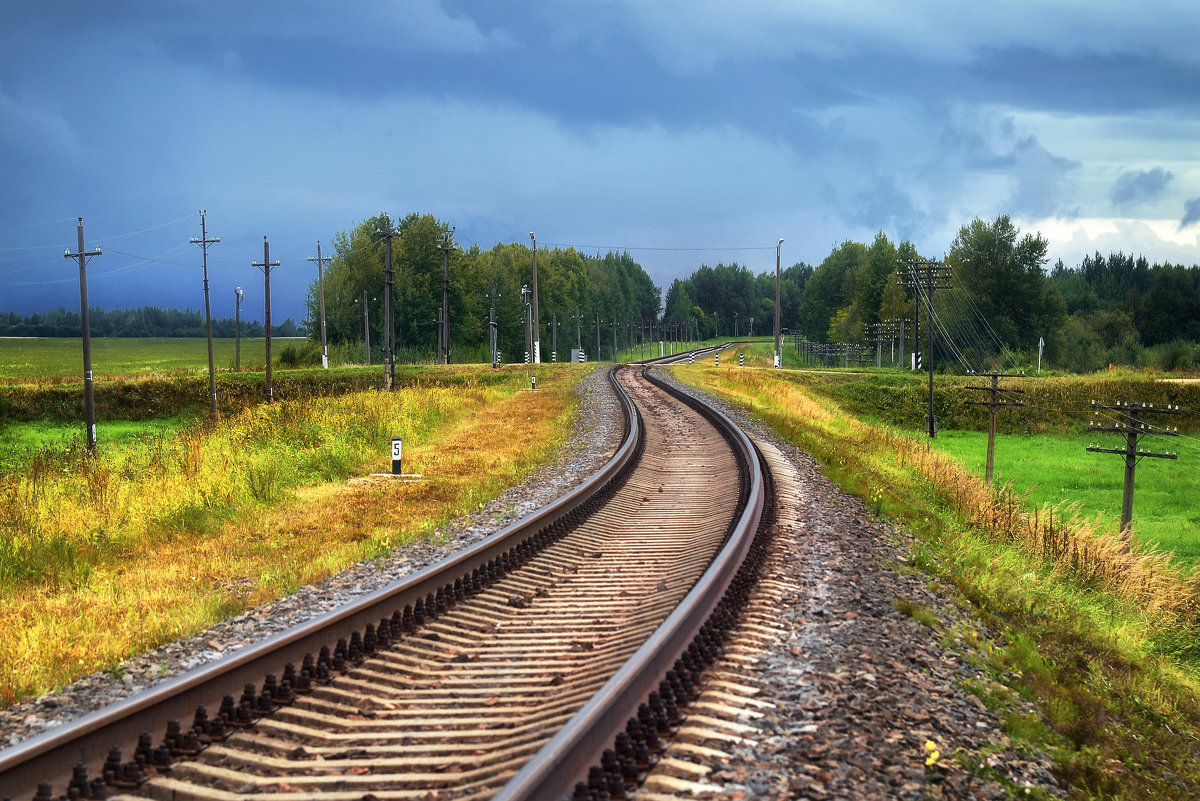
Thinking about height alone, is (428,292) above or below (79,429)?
above

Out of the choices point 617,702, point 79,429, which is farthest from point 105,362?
point 617,702

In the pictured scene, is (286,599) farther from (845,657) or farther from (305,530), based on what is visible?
(845,657)

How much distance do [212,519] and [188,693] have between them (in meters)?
6.95

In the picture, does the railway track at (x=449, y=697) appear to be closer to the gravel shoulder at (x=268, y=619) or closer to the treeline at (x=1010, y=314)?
the gravel shoulder at (x=268, y=619)

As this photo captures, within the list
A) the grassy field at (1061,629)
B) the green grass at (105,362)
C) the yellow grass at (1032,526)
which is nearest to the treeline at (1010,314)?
the yellow grass at (1032,526)

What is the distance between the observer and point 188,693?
4246mm

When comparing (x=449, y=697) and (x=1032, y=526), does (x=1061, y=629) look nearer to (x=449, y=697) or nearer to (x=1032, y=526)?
(x=449, y=697)

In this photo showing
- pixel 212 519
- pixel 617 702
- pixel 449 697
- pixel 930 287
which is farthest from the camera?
pixel 930 287

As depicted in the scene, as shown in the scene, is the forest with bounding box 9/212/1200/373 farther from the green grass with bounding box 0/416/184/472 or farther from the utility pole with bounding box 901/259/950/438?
the green grass with bounding box 0/416/184/472

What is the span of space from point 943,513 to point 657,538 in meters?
6.72

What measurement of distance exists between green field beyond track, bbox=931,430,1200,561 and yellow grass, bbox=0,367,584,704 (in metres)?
15.9

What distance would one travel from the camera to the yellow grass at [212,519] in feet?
20.0

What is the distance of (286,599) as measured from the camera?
6.63 metres

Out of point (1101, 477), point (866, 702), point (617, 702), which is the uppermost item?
point (617, 702)
